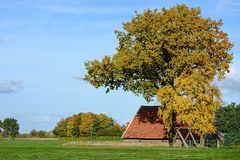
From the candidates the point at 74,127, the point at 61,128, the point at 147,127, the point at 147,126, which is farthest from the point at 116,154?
the point at 61,128

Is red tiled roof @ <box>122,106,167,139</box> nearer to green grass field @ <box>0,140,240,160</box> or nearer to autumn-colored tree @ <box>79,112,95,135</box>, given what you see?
green grass field @ <box>0,140,240,160</box>

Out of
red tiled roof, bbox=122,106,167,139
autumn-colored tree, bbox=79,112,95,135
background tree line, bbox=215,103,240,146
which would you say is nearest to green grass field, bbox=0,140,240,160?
background tree line, bbox=215,103,240,146

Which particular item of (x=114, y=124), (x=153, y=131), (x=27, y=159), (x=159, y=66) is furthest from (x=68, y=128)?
(x=27, y=159)

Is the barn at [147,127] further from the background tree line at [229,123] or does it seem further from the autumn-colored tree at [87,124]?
the autumn-colored tree at [87,124]

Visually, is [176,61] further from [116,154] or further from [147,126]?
[116,154]

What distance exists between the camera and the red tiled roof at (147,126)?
72875 mm

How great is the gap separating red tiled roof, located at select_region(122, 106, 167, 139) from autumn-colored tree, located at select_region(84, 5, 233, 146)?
8.10 m

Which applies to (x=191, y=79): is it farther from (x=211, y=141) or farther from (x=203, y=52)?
(x=211, y=141)

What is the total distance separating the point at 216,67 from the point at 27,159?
38.7 m

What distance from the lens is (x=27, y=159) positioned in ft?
94.7

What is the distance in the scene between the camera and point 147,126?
7488 cm

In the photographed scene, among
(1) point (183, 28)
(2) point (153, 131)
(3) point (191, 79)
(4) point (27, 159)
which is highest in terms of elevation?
(1) point (183, 28)

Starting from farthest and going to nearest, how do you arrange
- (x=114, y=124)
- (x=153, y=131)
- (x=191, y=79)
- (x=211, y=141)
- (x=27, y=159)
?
(x=114, y=124) < (x=153, y=131) < (x=211, y=141) < (x=191, y=79) < (x=27, y=159)

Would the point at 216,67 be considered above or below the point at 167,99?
above
